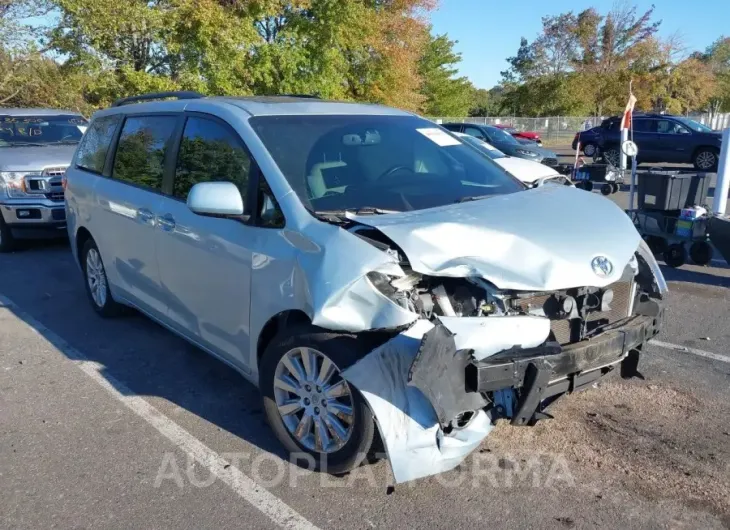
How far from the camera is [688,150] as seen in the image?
71.7 feet

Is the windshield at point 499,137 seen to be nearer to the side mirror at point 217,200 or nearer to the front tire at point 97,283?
the front tire at point 97,283

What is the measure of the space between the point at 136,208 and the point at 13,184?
4.94 meters

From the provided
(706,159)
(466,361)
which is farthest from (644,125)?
(466,361)

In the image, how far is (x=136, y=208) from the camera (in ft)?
15.3

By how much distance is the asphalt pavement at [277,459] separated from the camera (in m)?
3.05

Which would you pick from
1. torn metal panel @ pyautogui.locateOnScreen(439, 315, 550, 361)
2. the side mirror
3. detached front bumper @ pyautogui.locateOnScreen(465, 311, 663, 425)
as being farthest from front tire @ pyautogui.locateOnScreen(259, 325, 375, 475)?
the side mirror

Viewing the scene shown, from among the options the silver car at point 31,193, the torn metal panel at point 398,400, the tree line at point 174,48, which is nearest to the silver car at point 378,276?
the torn metal panel at point 398,400

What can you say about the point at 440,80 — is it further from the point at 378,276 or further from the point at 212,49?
the point at 378,276

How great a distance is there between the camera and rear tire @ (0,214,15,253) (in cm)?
880

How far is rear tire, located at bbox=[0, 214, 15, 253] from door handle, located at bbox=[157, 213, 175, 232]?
5.57 meters

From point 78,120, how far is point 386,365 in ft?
30.8

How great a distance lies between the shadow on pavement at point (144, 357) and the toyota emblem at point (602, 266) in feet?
6.21

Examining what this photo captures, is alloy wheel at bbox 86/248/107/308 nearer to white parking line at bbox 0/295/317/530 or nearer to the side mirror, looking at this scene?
white parking line at bbox 0/295/317/530

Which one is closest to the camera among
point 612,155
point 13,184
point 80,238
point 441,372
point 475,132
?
point 441,372
